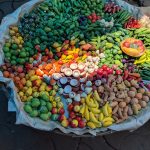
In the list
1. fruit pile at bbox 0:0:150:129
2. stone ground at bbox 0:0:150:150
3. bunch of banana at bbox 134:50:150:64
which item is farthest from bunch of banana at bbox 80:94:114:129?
bunch of banana at bbox 134:50:150:64

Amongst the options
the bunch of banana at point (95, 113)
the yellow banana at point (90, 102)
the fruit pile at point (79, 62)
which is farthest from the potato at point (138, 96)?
the yellow banana at point (90, 102)

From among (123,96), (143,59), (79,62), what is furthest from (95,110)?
(143,59)

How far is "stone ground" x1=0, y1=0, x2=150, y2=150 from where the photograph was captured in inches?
113

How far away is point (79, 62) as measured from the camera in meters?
2.91

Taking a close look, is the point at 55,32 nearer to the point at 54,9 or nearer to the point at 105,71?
the point at 54,9

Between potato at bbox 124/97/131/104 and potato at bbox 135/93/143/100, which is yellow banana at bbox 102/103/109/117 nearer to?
potato at bbox 124/97/131/104

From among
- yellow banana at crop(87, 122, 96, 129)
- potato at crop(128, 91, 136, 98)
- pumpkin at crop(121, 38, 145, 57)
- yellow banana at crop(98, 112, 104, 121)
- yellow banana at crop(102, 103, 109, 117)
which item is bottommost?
yellow banana at crop(87, 122, 96, 129)

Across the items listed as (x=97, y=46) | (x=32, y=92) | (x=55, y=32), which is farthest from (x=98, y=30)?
(x=32, y=92)

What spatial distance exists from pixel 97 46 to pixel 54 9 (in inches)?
25.5

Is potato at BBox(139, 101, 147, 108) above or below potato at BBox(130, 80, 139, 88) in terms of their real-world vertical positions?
below

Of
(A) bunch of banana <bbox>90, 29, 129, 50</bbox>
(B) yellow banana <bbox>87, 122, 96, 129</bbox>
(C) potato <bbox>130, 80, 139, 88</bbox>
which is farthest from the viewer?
(A) bunch of banana <bbox>90, 29, 129, 50</bbox>

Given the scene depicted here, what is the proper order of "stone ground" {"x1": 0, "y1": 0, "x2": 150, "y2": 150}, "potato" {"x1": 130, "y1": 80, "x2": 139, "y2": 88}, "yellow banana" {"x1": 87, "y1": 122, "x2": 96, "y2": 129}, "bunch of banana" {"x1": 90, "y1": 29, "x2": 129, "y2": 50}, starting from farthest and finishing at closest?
"bunch of banana" {"x1": 90, "y1": 29, "x2": 129, "y2": 50} < "stone ground" {"x1": 0, "y1": 0, "x2": 150, "y2": 150} < "potato" {"x1": 130, "y1": 80, "x2": 139, "y2": 88} < "yellow banana" {"x1": 87, "y1": 122, "x2": 96, "y2": 129}

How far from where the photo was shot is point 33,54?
Answer: 2.94 meters

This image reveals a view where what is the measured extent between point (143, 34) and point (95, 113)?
1031mm
